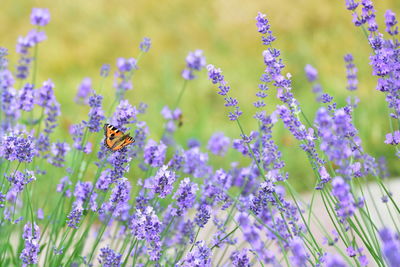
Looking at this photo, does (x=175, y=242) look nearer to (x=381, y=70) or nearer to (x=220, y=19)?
(x=381, y=70)

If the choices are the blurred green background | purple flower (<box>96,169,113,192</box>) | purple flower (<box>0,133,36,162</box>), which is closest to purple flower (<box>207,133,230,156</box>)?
purple flower (<box>96,169,113,192</box>)

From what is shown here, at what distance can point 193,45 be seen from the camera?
7453mm

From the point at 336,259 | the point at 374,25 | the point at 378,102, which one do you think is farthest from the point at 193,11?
the point at 336,259

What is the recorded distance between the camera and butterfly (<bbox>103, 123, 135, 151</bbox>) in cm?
168

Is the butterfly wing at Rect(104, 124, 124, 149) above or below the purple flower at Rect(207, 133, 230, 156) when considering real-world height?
below

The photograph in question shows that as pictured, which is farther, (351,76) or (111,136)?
(351,76)

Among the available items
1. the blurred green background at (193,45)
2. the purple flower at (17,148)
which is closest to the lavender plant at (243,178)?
the purple flower at (17,148)

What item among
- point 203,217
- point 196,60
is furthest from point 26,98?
point 203,217

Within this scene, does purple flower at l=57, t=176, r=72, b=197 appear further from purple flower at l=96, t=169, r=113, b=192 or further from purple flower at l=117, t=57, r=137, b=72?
purple flower at l=117, t=57, r=137, b=72

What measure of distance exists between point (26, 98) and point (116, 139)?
0.62m

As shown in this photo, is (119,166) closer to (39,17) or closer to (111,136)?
(111,136)

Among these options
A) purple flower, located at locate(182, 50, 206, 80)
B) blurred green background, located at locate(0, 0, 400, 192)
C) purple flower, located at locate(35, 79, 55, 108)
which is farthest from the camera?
blurred green background, located at locate(0, 0, 400, 192)

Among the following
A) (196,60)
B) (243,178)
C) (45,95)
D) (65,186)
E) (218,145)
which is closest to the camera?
(65,186)

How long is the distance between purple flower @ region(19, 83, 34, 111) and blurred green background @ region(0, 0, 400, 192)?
3.03 m
